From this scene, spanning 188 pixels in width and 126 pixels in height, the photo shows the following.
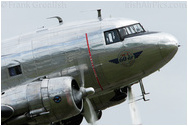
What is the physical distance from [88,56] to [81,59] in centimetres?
30

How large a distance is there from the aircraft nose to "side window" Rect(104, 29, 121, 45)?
67.8 inches

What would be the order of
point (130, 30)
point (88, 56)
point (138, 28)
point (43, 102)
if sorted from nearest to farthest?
point (43, 102), point (88, 56), point (130, 30), point (138, 28)

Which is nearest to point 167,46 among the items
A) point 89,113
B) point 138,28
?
point 138,28

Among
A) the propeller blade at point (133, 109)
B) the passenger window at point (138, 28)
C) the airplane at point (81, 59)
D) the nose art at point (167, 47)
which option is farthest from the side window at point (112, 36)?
the propeller blade at point (133, 109)

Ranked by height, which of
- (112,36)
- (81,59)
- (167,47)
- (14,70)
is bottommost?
(14,70)

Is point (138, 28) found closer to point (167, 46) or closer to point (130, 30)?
point (130, 30)

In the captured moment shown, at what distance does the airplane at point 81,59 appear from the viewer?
2141cm

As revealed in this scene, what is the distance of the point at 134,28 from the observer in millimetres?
22953

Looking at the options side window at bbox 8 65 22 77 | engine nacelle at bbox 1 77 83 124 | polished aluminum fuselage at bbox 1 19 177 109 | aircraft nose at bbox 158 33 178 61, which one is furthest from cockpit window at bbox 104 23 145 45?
side window at bbox 8 65 22 77

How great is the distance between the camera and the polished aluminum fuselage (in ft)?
72.3

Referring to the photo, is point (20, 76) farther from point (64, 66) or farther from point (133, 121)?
point (133, 121)

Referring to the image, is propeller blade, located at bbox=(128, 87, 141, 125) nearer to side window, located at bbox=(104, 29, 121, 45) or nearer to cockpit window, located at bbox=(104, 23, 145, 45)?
cockpit window, located at bbox=(104, 23, 145, 45)

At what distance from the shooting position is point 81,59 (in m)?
22.2

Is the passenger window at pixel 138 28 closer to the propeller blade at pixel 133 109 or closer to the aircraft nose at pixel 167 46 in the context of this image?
the aircraft nose at pixel 167 46
